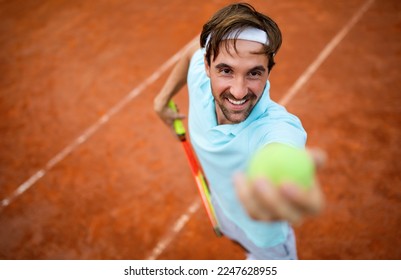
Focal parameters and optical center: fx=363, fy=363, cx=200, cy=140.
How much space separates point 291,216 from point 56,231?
3.68 m

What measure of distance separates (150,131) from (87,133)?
0.91 meters

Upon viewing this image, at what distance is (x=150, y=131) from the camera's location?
503 centimetres

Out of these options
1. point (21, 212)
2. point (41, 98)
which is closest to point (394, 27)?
point (41, 98)

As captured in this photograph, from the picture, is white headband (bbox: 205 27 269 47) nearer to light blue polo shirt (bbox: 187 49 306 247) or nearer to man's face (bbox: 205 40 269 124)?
man's face (bbox: 205 40 269 124)

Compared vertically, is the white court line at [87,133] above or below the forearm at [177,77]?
below

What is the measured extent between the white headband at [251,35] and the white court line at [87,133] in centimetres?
227

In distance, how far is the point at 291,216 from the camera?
987 mm

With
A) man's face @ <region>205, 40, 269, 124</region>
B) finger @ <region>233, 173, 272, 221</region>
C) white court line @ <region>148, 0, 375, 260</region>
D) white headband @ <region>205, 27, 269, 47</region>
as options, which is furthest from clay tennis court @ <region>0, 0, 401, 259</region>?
finger @ <region>233, 173, 272, 221</region>

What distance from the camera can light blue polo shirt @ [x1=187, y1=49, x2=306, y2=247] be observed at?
180cm

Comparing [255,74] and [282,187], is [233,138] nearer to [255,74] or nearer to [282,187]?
[255,74]

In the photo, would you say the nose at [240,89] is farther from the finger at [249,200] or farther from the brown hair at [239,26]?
the finger at [249,200]

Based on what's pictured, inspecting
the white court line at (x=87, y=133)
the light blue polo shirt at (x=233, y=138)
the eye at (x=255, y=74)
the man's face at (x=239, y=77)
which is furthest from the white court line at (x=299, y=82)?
the eye at (x=255, y=74)

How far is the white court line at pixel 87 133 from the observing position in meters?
4.54

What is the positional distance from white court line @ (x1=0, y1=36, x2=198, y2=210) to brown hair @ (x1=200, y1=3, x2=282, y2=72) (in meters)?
2.08
